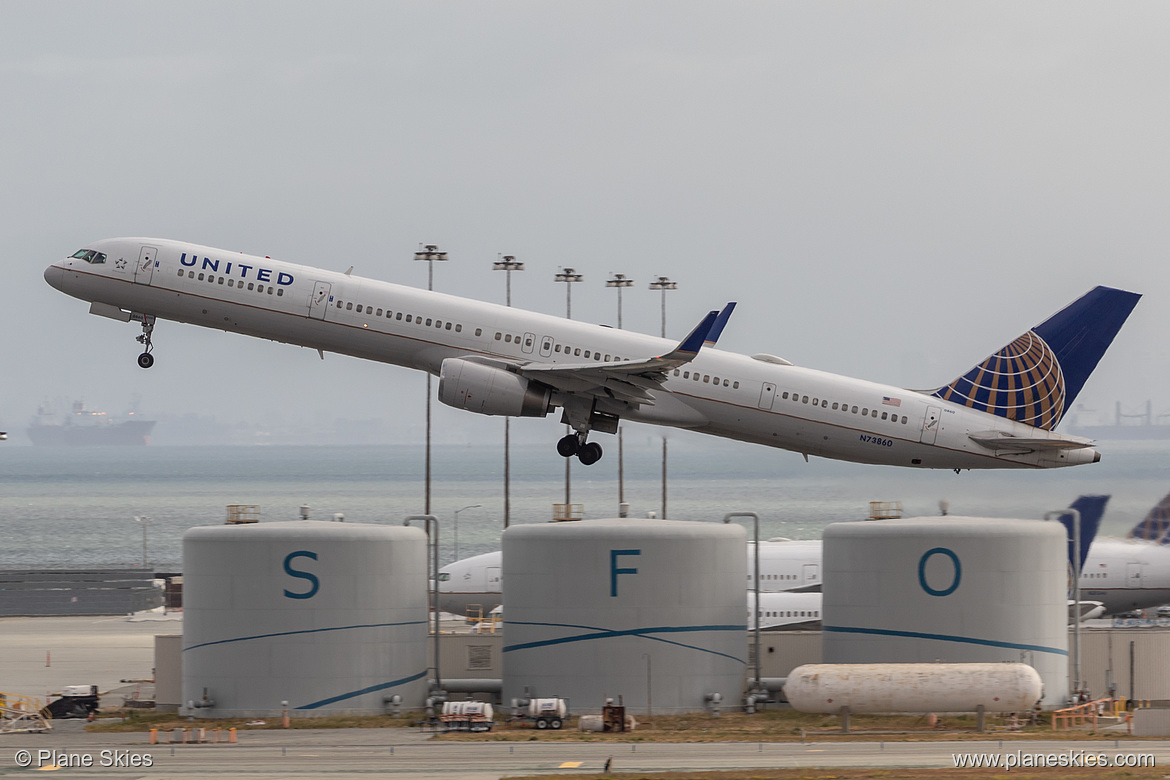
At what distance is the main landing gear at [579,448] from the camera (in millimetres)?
60562

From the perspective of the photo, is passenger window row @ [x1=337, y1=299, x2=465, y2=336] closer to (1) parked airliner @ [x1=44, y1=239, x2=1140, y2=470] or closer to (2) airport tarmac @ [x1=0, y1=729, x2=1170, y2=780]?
(1) parked airliner @ [x1=44, y1=239, x2=1140, y2=470]

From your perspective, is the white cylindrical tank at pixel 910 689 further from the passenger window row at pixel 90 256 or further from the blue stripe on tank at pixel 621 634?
the passenger window row at pixel 90 256

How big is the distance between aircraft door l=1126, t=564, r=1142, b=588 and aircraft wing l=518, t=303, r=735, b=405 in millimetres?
28749

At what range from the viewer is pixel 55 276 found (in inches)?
2438

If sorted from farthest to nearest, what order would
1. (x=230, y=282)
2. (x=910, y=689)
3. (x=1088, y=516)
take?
(x=1088, y=516) < (x=230, y=282) < (x=910, y=689)

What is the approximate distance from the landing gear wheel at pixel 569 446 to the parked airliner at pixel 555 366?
75 mm

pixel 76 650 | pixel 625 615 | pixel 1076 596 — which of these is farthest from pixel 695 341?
pixel 76 650

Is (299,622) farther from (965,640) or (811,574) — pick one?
(811,574)

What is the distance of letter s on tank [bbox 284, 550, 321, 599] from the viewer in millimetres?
60000

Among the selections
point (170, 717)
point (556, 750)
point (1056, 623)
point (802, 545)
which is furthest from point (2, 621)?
point (1056, 623)

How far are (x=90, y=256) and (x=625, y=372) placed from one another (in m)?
23.7

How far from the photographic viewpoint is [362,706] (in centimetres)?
5909

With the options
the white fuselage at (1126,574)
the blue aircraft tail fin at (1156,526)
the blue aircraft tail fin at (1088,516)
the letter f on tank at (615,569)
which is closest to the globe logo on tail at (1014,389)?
the blue aircraft tail fin at (1088,516)

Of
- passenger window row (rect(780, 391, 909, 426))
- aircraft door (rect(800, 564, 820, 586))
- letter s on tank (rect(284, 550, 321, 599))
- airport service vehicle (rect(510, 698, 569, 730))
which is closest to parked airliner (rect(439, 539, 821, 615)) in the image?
aircraft door (rect(800, 564, 820, 586))
